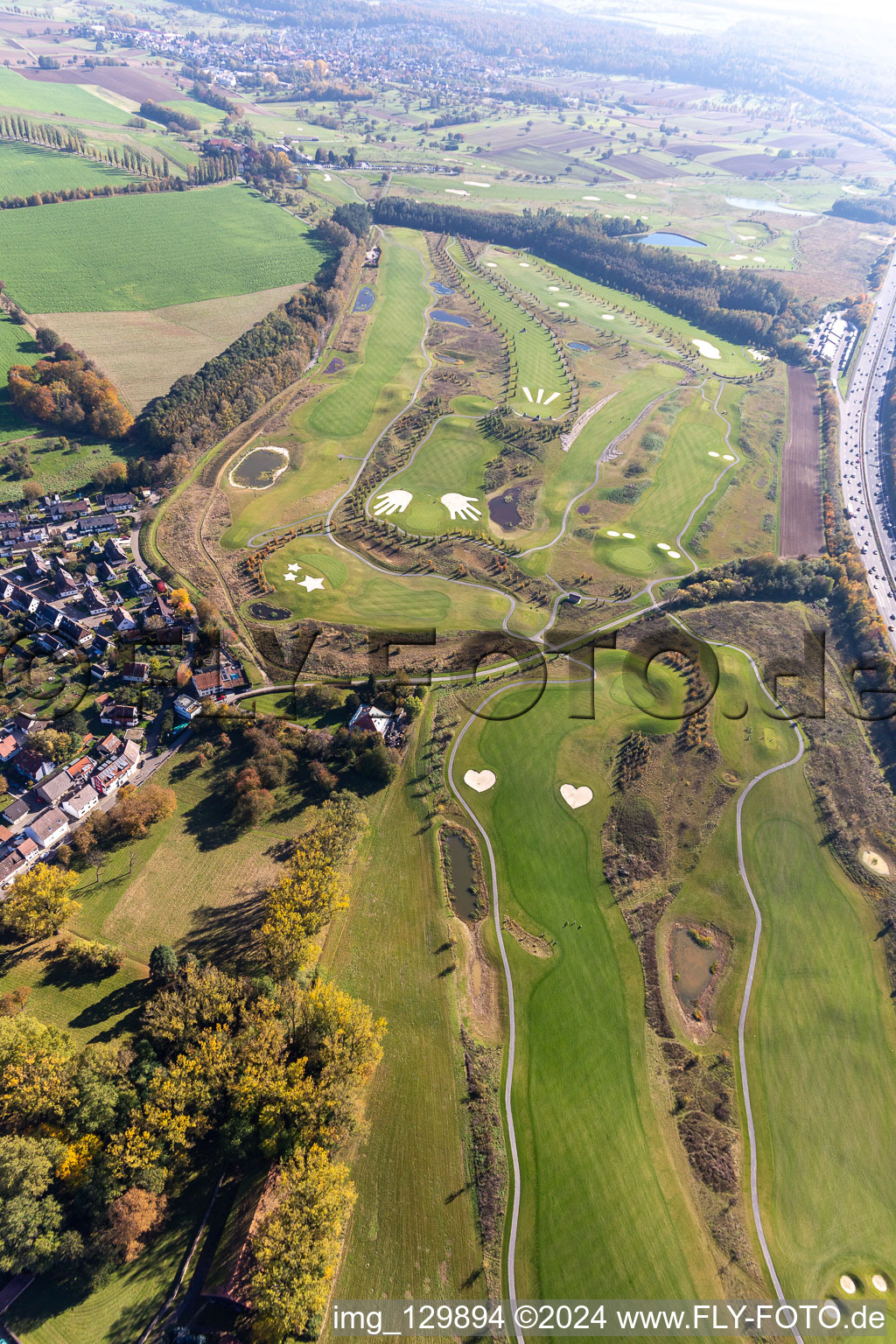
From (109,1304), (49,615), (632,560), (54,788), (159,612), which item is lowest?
(109,1304)

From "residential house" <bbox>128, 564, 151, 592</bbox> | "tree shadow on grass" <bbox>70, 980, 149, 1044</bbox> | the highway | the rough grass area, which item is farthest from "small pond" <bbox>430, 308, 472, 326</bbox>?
"tree shadow on grass" <bbox>70, 980, 149, 1044</bbox>

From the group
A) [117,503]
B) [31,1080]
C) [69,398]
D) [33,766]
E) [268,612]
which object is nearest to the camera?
[31,1080]

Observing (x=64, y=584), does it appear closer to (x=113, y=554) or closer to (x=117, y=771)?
(x=113, y=554)

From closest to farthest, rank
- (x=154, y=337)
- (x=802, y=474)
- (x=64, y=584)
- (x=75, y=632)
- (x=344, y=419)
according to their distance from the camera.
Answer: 1. (x=75, y=632)
2. (x=64, y=584)
3. (x=344, y=419)
4. (x=802, y=474)
5. (x=154, y=337)

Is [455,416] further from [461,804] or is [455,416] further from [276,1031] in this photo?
[276,1031]

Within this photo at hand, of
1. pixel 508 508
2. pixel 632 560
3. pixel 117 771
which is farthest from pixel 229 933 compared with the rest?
pixel 508 508

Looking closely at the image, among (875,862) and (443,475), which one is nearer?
(875,862)

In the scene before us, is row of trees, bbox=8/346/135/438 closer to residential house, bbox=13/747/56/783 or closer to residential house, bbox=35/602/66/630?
residential house, bbox=35/602/66/630
